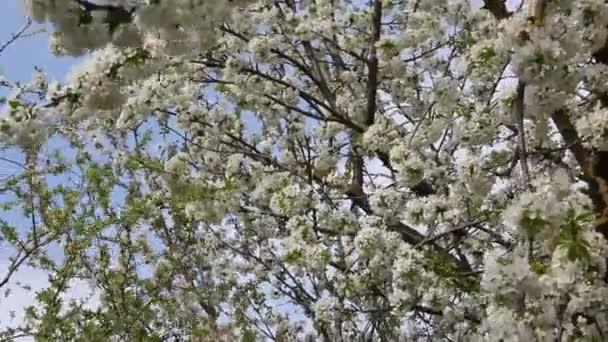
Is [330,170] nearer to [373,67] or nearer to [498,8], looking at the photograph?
[373,67]

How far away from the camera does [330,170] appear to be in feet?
20.1

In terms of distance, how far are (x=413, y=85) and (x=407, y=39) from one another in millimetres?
604

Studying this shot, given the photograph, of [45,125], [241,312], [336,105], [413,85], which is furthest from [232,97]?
[45,125]

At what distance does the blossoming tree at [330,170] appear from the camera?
8.91 ft

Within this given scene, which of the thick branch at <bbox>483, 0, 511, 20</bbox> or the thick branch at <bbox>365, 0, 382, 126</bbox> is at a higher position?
the thick branch at <bbox>365, 0, 382, 126</bbox>

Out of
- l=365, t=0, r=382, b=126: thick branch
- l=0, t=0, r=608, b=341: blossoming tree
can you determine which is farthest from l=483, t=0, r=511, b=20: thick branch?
l=365, t=0, r=382, b=126: thick branch

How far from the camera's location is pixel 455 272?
4.68m

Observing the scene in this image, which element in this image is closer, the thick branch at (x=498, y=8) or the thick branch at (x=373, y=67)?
the thick branch at (x=498, y=8)

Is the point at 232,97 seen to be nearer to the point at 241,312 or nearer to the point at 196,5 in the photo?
the point at 241,312

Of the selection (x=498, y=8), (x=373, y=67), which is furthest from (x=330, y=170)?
(x=498, y=8)

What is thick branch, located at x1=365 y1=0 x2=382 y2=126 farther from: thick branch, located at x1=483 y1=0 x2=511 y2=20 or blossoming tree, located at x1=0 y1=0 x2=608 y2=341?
thick branch, located at x1=483 y1=0 x2=511 y2=20

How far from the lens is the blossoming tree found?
107 inches

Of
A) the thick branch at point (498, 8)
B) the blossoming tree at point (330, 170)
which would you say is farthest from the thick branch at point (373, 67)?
the thick branch at point (498, 8)

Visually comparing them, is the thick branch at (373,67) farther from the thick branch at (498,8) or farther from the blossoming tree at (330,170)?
the thick branch at (498,8)
